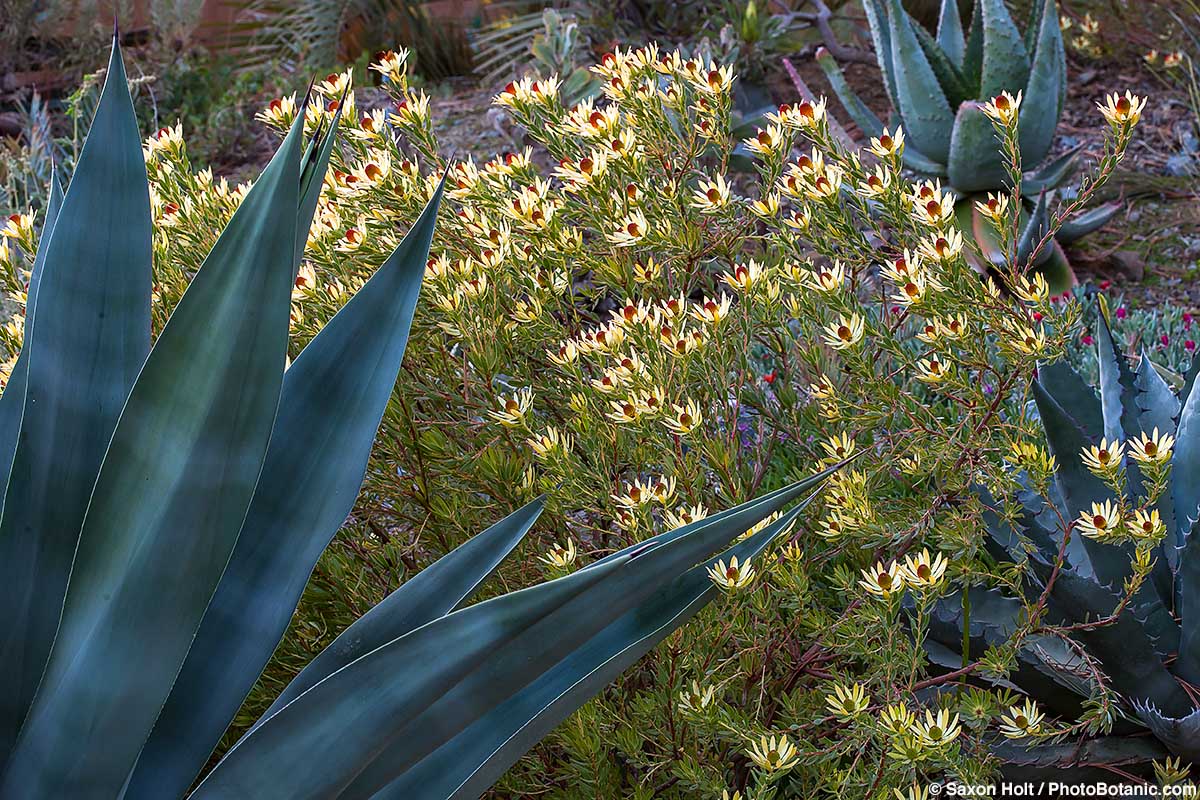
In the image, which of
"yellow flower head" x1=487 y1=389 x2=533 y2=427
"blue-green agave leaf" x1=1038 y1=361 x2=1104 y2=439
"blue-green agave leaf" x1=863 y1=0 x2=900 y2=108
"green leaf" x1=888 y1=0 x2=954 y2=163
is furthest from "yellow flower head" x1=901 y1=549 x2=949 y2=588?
"blue-green agave leaf" x1=863 y1=0 x2=900 y2=108

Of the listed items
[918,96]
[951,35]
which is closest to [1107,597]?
[918,96]

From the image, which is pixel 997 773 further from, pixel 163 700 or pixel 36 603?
pixel 36 603

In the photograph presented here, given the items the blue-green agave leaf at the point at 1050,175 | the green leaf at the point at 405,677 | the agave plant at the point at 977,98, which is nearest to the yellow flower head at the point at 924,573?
the green leaf at the point at 405,677

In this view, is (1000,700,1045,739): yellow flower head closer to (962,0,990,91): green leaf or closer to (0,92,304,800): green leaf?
(0,92,304,800): green leaf

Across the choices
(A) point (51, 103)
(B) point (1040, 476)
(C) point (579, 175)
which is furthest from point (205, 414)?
(A) point (51, 103)

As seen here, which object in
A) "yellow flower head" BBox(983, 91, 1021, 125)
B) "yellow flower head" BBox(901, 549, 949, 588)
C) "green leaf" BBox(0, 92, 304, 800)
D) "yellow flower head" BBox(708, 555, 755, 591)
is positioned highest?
"green leaf" BBox(0, 92, 304, 800)

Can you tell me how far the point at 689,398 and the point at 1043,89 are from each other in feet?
9.99

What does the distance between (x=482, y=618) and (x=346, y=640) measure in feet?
0.94

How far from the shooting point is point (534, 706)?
1198mm

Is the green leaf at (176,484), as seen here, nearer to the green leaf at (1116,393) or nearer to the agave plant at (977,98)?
the green leaf at (1116,393)

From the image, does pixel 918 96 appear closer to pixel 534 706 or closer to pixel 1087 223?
pixel 1087 223

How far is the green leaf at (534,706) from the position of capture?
1149mm

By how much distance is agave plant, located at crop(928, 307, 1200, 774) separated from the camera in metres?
1.71

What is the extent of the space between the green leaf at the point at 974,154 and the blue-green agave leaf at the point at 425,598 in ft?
9.85
